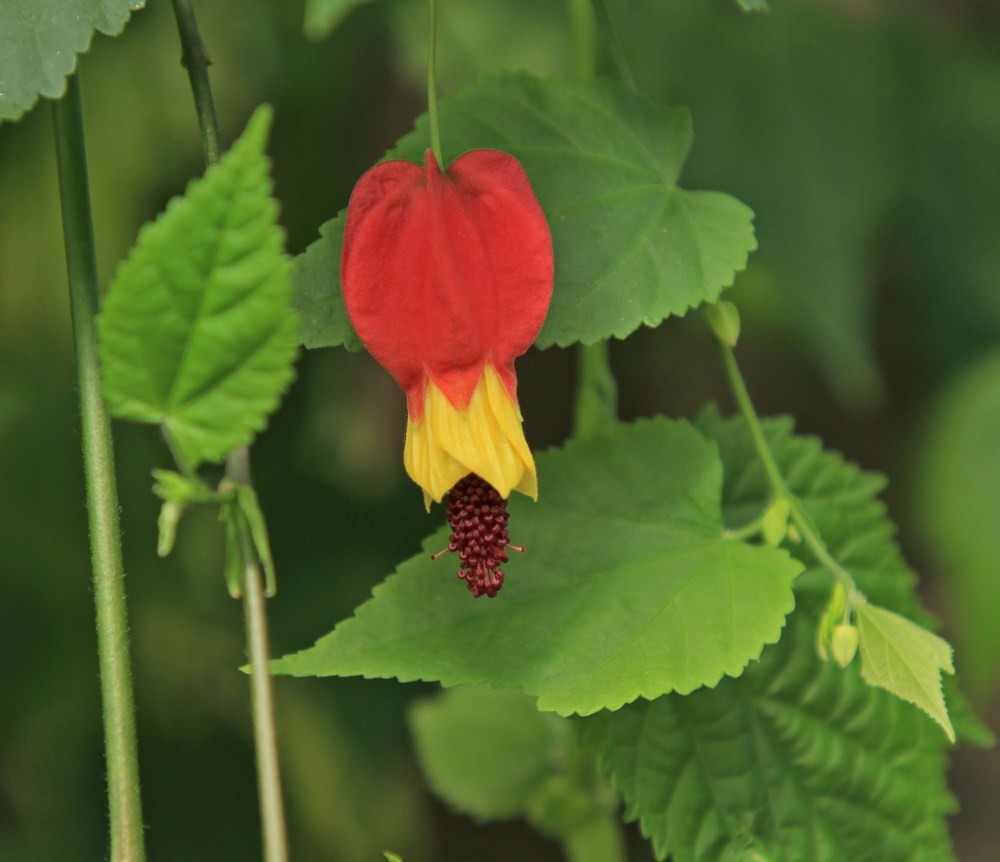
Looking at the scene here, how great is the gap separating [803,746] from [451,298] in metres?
0.25

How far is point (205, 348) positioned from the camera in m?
0.39

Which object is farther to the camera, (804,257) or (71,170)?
(804,257)

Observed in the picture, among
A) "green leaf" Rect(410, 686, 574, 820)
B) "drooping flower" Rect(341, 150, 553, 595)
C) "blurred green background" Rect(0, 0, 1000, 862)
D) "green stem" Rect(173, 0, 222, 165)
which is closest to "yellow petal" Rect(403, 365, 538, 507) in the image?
"drooping flower" Rect(341, 150, 553, 595)

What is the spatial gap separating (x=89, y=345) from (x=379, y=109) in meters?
0.77

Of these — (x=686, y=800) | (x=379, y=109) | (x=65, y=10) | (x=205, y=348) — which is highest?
(x=379, y=109)

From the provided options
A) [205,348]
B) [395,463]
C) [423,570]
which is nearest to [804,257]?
[395,463]

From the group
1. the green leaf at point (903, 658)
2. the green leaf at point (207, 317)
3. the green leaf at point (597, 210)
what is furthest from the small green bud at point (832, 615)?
the green leaf at point (207, 317)

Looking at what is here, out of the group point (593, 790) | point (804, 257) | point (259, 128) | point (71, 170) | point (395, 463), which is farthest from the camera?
point (395, 463)

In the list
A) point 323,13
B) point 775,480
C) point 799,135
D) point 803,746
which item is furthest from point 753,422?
point 799,135

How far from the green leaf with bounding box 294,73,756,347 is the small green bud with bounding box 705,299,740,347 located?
0.03 metres

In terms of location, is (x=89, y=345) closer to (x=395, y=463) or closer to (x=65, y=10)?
(x=65, y=10)

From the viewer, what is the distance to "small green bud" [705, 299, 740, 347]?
0.53m

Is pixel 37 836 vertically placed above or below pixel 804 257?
below

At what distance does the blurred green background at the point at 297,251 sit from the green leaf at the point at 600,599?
37cm
